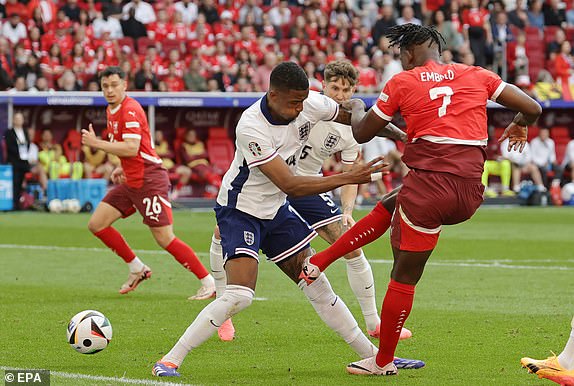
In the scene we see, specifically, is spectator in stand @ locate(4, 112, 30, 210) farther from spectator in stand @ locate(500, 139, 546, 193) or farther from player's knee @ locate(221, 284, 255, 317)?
player's knee @ locate(221, 284, 255, 317)

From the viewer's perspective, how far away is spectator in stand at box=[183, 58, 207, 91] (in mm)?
28172

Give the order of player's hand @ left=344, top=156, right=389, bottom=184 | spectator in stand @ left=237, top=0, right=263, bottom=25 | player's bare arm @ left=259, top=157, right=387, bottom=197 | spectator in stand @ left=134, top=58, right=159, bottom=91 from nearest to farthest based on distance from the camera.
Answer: player's hand @ left=344, top=156, right=389, bottom=184
player's bare arm @ left=259, top=157, right=387, bottom=197
spectator in stand @ left=134, top=58, right=159, bottom=91
spectator in stand @ left=237, top=0, right=263, bottom=25

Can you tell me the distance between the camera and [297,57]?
29.5 m

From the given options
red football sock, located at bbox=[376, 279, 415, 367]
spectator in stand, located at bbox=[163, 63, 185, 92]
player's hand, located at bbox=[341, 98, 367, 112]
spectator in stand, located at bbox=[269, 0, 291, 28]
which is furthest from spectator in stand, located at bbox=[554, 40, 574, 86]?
red football sock, located at bbox=[376, 279, 415, 367]

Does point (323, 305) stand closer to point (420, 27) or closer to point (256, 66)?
point (420, 27)

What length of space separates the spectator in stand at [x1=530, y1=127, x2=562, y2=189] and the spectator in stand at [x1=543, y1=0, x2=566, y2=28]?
456 centimetres

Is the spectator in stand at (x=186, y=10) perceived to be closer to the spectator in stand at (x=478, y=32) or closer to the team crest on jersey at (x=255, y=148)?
the spectator in stand at (x=478, y=32)

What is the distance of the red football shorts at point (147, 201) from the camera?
11.9 m

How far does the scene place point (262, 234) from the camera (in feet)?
25.1

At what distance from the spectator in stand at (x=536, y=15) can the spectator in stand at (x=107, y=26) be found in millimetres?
12821

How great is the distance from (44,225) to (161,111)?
9.01 m

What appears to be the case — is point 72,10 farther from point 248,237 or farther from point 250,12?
point 248,237

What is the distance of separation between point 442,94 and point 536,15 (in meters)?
28.3

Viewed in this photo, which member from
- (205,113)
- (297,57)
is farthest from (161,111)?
(297,57)
